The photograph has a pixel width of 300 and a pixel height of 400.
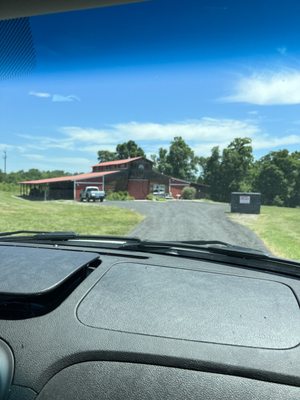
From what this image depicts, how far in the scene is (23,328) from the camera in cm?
112

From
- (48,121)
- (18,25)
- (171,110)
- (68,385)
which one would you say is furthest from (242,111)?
(68,385)

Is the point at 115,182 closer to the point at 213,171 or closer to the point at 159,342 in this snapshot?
the point at 213,171

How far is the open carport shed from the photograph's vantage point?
2871 mm

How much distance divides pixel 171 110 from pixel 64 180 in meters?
0.92

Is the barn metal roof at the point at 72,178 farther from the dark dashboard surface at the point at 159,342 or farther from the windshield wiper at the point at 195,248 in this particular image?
the dark dashboard surface at the point at 159,342

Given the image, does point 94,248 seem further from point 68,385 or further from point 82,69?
point 82,69

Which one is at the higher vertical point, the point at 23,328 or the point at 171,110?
the point at 171,110

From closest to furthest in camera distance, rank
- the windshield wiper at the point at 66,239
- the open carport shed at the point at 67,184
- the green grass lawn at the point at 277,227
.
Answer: the windshield wiper at the point at 66,239 → the green grass lawn at the point at 277,227 → the open carport shed at the point at 67,184

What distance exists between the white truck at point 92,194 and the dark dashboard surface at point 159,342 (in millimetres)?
1719

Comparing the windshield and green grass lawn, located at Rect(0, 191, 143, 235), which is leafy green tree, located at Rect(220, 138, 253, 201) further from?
green grass lawn, located at Rect(0, 191, 143, 235)

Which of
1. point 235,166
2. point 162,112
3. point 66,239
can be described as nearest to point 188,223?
point 235,166

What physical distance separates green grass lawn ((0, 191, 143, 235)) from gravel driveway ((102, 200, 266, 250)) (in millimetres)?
94

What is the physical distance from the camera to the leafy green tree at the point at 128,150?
2.93 metres

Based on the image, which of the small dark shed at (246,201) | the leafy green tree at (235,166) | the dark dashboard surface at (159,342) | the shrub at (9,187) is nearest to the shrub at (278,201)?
the small dark shed at (246,201)
